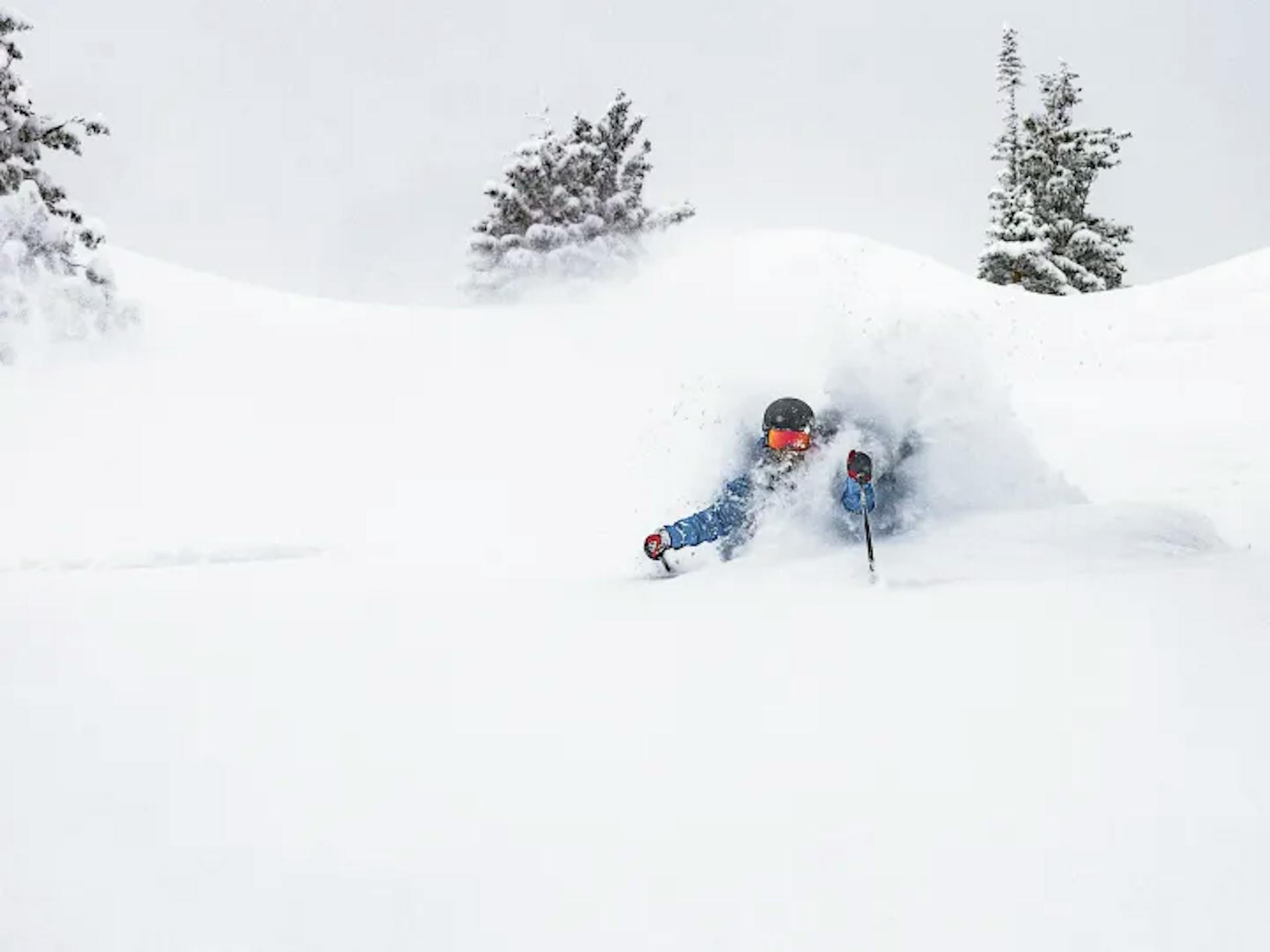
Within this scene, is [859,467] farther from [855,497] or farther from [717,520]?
[717,520]

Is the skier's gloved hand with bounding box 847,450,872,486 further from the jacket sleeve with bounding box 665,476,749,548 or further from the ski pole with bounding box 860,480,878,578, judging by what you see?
the jacket sleeve with bounding box 665,476,749,548

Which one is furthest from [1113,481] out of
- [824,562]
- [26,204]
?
[26,204]

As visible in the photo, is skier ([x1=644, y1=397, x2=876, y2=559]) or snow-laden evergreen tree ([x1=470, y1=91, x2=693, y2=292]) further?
snow-laden evergreen tree ([x1=470, y1=91, x2=693, y2=292])

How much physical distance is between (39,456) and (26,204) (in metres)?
5.75

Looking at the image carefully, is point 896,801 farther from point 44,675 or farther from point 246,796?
point 44,675

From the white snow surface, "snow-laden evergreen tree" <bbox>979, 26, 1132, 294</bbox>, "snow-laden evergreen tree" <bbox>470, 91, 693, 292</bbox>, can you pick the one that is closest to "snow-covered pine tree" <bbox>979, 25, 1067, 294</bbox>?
"snow-laden evergreen tree" <bbox>979, 26, 1132, 294</bbox>

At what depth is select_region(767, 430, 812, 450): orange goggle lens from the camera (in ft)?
18.7

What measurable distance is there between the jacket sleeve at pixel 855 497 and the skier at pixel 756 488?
0.09 ft

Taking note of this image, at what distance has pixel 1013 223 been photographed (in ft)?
94.0

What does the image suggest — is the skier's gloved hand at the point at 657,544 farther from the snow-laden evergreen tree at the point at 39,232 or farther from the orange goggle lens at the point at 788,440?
the snow-laden evergreen tree at the point at 39,232

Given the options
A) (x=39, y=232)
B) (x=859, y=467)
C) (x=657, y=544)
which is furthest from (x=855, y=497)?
(x=39, y=232)

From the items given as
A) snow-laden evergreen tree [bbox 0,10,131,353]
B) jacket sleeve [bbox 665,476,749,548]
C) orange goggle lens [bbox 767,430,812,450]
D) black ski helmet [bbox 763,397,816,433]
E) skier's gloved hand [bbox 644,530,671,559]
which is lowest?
skier's gloved hand [bbox 644,530,671,559]

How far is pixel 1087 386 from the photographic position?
1239cm

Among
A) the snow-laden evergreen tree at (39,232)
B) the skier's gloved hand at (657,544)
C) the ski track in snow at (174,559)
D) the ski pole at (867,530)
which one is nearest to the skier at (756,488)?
the skier's gloved hand at (657,544)
